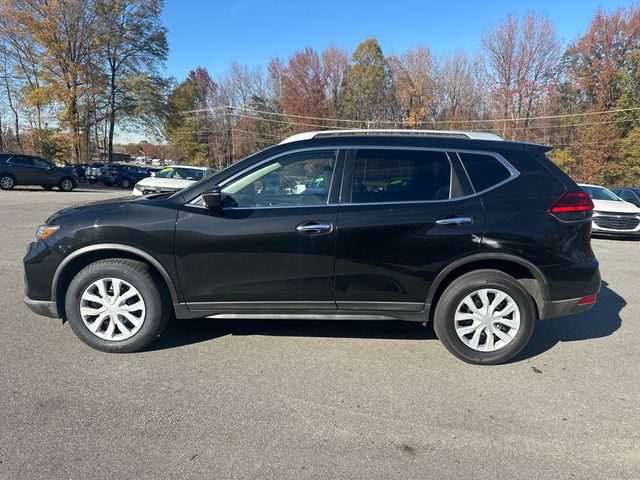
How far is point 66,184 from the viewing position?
2170cm

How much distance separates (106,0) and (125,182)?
44.9 ft

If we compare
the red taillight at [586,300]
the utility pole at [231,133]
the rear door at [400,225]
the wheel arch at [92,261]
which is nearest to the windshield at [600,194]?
the red taillight at [586,300]

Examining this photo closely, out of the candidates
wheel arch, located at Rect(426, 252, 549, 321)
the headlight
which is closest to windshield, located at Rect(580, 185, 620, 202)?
wheel arch, located at Rect(426, 252, 549, 321)

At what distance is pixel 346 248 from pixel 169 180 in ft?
46.3

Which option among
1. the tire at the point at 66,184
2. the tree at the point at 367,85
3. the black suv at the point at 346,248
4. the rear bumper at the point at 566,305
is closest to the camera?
the black suv at the point at 346,248

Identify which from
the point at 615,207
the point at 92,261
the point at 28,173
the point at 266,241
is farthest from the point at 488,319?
the point at 28,173

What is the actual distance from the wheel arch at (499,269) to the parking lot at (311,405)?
0.56 m

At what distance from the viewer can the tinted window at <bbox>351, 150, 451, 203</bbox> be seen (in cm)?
353

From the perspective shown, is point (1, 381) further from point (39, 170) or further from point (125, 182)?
point (125, 182)

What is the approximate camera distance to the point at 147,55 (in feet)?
115

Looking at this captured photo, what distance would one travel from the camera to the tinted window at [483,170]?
3.54 m

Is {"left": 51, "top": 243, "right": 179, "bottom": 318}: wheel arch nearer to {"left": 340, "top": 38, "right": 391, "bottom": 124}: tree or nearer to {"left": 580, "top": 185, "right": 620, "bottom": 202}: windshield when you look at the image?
{"left": 580, "top": 185, "right": 620, "bottom": 202}: windshield

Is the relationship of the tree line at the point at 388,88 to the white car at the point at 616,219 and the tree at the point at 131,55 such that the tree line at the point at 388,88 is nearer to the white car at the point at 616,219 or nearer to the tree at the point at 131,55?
the tree at the point at 131,55

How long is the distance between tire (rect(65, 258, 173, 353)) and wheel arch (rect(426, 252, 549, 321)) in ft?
7.54
